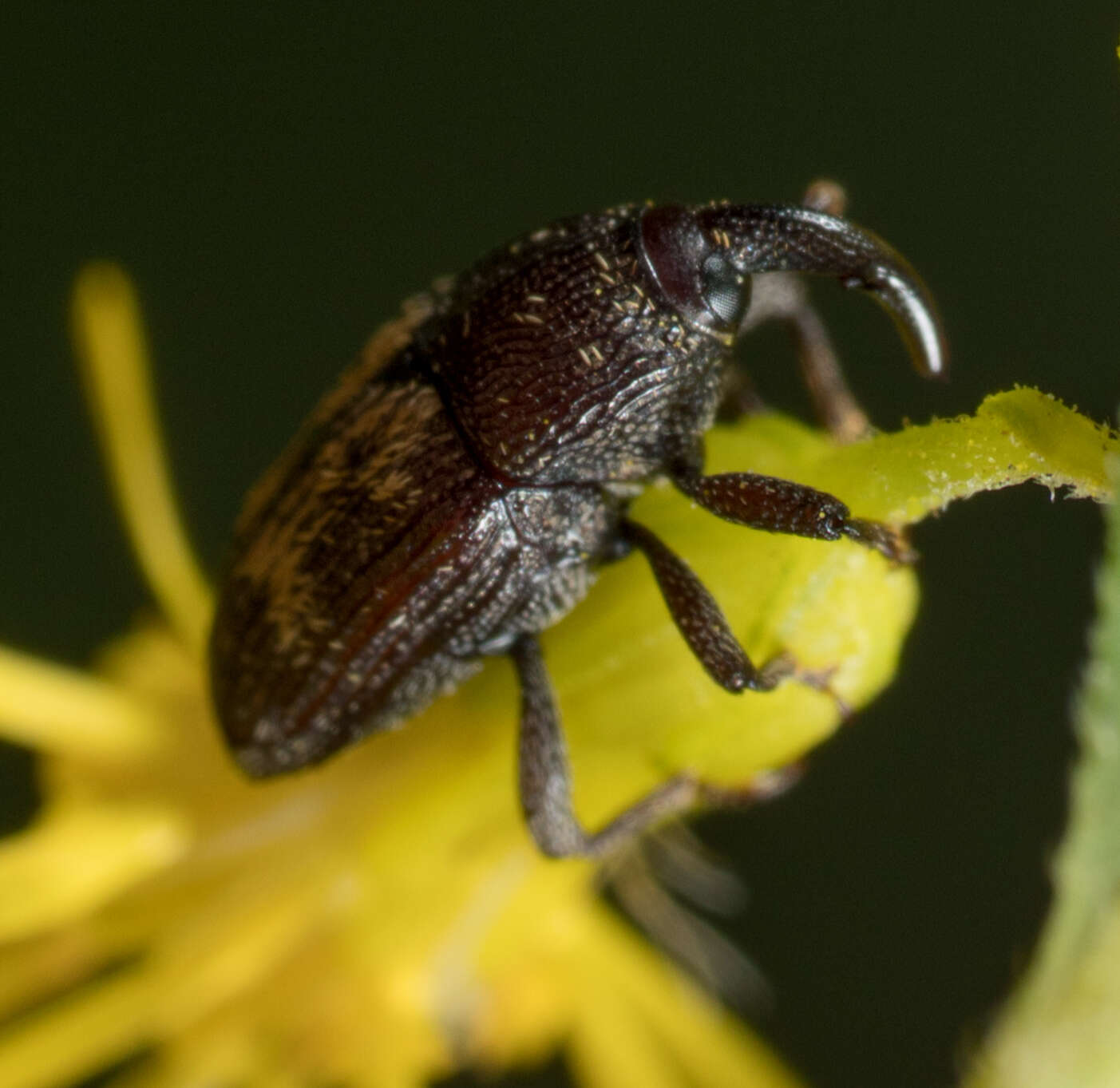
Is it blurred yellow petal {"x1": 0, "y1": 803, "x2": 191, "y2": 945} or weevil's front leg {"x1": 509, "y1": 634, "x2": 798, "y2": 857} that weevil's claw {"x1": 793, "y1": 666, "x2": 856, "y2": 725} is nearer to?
weevil's front leg {"x1": 509, "y1": 634, "x2": 798, "y2": 857}

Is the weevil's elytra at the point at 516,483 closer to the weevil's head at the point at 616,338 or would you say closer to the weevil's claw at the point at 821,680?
the weevil's head at the point at 616,338

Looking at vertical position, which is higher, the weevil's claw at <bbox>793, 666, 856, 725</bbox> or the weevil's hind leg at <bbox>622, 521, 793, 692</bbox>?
the weevil's claw at <bbox>793, 666, 856, 725</bbox>

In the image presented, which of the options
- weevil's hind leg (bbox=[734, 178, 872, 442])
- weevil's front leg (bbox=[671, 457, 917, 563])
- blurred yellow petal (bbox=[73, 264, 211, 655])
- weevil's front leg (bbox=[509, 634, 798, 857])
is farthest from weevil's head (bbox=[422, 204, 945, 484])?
blurred yellow petal (bbox=[73, 264, 211, 655])

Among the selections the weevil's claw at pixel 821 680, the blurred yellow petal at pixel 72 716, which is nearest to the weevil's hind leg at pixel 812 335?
the weevil's claw at pixel 821 680

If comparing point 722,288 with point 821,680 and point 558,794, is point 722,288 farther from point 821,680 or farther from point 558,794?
point 558,794

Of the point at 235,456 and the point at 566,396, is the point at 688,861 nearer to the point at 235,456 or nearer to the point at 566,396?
the point at 566,396

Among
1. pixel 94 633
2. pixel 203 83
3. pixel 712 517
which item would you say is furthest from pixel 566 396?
pixel 203 83
